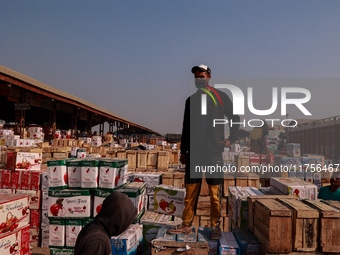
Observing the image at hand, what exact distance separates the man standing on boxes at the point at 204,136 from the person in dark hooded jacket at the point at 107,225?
1.71 m

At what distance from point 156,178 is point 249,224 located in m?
2.94

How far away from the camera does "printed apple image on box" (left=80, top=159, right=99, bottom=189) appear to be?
4.72 m

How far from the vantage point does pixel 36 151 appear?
747 centimetres

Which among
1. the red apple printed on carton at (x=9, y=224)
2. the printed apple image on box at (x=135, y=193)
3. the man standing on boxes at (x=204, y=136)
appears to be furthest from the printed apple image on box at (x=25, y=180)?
the man standing on boxes at (x=204, y=136)

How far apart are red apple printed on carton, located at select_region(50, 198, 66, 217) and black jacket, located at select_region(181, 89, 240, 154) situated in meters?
2.59

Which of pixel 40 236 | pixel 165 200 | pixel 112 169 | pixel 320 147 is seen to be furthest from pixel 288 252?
pixel 320 147

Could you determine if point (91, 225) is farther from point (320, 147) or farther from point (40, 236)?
point (320, 147)

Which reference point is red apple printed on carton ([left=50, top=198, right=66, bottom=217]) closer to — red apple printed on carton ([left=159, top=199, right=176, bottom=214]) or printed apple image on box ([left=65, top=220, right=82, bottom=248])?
printed apple image on box ([left=65, top=220, right=82, bottom=248])

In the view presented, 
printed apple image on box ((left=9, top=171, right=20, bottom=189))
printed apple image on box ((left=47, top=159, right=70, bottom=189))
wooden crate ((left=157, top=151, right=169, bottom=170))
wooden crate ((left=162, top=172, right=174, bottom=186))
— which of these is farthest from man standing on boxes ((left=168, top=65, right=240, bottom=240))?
wooden crate ((left=157, top=151, right=169, bottom=170))

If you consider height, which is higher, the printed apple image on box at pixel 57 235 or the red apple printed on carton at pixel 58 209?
the red apple printed on carton at pixel 58 209

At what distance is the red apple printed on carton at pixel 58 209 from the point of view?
466 cm

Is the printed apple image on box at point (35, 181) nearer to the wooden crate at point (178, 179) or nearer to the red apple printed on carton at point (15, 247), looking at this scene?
the red apple printed on carton at point (15, 247)

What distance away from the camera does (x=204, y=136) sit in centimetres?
390

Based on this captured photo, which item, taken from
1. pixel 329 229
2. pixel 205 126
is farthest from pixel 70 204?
pixel 329 229
